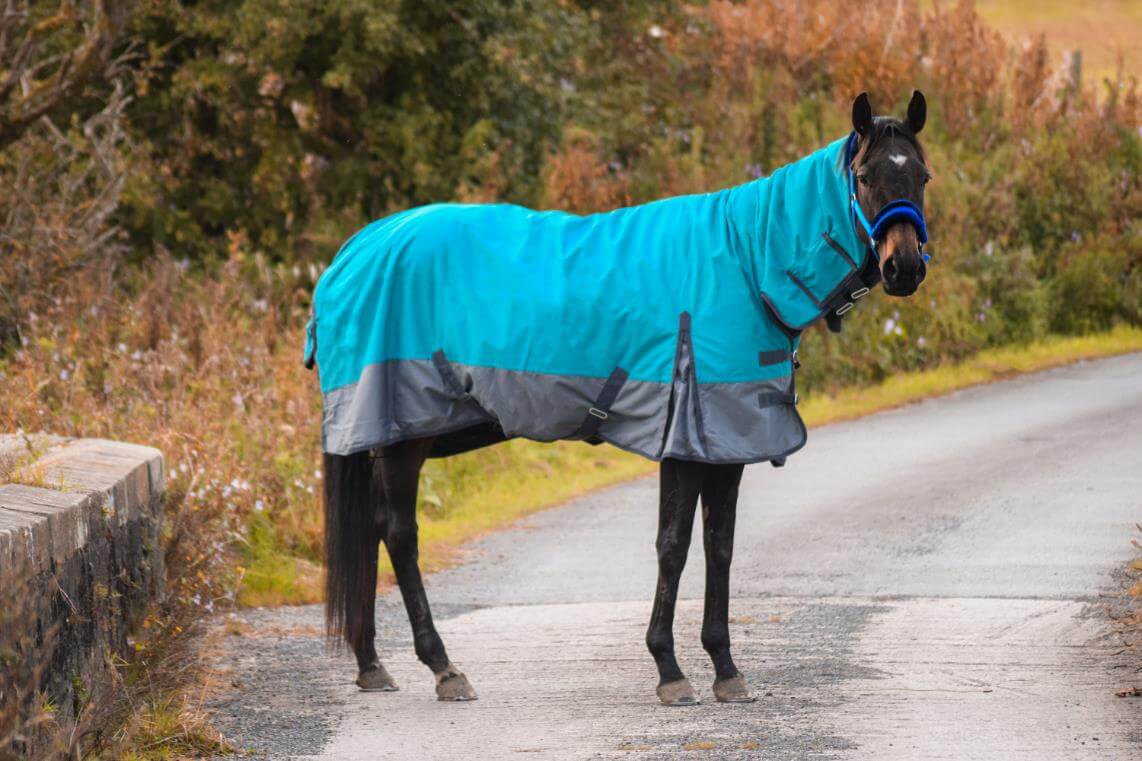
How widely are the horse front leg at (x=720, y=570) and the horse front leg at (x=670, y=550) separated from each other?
90mm

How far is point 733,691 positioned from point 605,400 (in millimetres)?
1172

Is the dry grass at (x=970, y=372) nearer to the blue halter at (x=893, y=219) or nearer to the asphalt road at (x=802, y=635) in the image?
the asphalt road at (x=802, y=635)

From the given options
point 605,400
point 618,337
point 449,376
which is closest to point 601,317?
point 618,337

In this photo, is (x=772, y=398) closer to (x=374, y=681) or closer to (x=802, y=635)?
(x=802, y=635)

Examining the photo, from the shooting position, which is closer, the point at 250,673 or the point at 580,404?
the point at 580,404

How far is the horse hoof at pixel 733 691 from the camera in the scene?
18.4 feet

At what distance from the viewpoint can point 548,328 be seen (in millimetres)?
5805

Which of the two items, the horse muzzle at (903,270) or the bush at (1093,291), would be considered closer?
the horse muzzle at (903,270)

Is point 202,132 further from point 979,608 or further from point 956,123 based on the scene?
point 979,608

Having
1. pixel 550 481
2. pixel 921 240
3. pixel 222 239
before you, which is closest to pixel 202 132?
pixel 222 239

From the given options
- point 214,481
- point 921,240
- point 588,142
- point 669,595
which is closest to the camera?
point 921,240

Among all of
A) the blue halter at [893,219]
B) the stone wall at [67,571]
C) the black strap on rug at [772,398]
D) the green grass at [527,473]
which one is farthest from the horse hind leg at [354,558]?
the blue halter at [893,219]

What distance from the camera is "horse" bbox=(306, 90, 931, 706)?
5527 mm

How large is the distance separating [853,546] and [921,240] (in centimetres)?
372
